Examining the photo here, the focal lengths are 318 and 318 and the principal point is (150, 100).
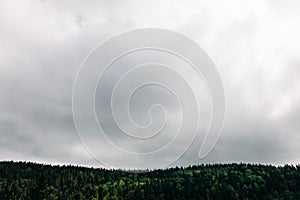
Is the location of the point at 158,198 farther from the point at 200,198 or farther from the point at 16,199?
the point at 16,199

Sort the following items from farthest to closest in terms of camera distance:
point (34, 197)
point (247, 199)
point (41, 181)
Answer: point (247, 199) → point (34, 197) → point (41, 181)

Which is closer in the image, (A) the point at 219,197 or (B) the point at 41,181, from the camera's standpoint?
(B) the point at 41,181

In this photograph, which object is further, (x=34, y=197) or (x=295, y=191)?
(x=295, y=191)

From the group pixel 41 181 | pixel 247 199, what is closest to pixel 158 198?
pixel 247 199

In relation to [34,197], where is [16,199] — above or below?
above

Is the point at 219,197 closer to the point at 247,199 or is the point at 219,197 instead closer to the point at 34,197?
the point at 247,199

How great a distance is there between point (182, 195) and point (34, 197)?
10577 cm

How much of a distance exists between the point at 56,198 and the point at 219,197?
101 m

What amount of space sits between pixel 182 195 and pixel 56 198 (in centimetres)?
7892

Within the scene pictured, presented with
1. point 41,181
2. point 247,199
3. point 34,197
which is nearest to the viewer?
point 41,181

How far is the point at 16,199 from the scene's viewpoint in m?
198

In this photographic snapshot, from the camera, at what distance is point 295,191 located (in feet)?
648

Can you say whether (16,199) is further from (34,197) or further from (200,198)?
(200,198)

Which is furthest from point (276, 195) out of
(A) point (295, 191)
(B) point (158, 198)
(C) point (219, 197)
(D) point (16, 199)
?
(D) point (16, 199)
